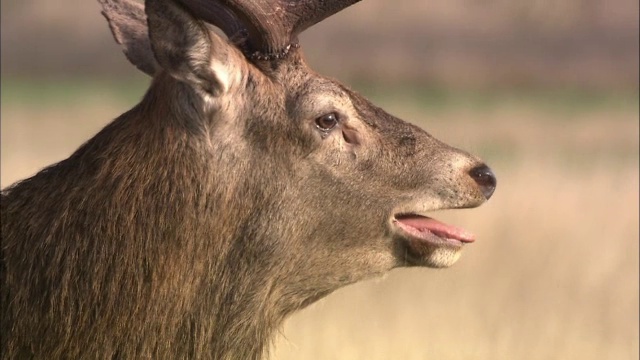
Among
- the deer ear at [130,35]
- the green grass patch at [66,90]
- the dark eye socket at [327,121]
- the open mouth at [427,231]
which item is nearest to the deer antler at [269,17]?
the dark eye socket at [327,121]

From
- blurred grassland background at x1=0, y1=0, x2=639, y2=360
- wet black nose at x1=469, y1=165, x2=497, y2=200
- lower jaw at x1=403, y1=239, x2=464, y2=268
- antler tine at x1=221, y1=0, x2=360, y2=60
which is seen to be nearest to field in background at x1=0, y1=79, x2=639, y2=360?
blurred grassland background at x1=0, y1=0, x2=639, y2=360

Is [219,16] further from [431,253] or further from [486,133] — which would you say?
[486,133]

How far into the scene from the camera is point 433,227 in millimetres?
6098

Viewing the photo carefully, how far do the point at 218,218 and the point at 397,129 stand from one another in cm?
84

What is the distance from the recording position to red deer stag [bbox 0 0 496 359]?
18.5 feet

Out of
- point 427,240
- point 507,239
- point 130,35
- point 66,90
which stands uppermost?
point 66,90

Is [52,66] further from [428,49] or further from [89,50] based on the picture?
[428,49]

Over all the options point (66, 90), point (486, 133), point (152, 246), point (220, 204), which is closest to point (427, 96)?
point (486, 133)

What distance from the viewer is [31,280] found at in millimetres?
5637

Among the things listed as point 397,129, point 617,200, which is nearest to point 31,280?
point 397,129

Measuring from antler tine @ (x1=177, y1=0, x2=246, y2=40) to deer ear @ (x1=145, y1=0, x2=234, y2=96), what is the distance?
22 centimetres

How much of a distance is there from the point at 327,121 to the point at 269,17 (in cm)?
46

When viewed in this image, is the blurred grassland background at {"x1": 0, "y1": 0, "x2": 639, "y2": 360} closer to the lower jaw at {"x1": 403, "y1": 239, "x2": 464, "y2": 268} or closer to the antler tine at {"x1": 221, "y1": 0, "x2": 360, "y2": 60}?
the lower jaw at {"x1": 403, "y1": 239, "x2": 464, "y2": 268}

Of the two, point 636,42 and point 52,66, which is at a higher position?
point 636,42
